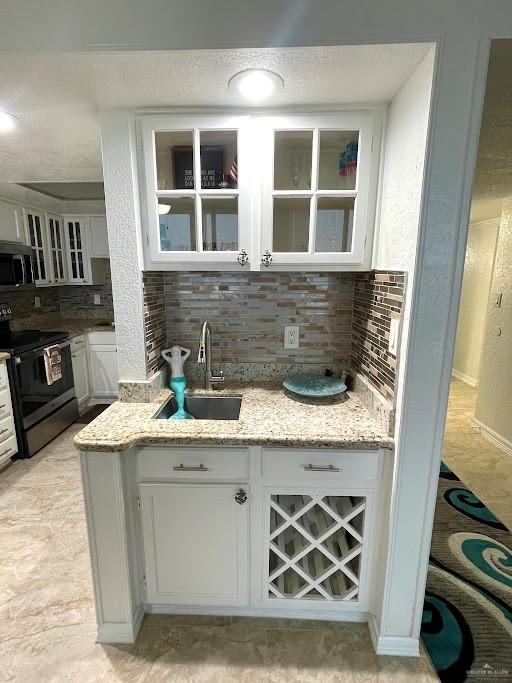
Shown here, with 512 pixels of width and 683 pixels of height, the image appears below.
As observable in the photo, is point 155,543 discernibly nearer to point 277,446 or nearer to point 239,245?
point 277,446

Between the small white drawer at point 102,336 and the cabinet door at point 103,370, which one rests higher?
the small white drawer at point 102,336

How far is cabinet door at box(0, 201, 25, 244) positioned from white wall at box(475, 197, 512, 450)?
452 cm

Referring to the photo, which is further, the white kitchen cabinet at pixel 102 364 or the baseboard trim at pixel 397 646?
the white kitchen cabinet at pixel 102 364

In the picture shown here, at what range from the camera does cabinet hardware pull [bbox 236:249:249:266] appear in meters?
1.47

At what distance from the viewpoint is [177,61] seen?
106cm

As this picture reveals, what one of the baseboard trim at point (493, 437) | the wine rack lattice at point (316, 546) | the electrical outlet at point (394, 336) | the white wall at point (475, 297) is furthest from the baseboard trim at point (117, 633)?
the white wall at point (475, 297)

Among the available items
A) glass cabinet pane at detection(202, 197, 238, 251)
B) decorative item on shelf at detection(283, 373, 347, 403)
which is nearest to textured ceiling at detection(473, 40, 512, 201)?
glass cabinet pane at detection(202, 197, 238, 251)

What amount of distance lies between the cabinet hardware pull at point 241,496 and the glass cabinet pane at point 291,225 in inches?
41.6

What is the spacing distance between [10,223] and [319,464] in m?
3.52

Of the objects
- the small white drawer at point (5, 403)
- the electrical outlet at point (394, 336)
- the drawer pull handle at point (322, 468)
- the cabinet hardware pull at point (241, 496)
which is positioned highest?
the electrical outlet at point (394, 336)

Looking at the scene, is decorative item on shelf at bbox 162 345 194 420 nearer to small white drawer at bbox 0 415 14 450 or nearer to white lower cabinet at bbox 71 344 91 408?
small white drawer at bbox 0 415 14 450

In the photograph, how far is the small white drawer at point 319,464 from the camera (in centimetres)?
131

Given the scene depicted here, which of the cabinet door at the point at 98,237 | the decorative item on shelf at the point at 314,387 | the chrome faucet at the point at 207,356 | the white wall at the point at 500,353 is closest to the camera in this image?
the decorative item on shelf at the point at 314,387

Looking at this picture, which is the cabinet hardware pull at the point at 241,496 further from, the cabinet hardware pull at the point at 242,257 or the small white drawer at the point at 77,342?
the small white drawer at the point at 77,342
